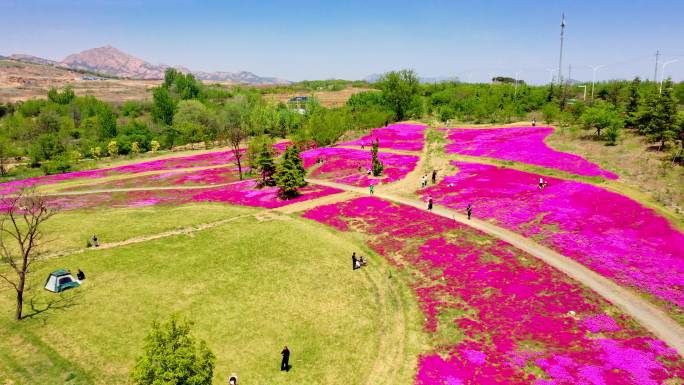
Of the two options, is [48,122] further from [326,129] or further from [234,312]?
[234,312]

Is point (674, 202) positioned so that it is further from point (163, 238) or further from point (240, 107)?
point (240, 107)

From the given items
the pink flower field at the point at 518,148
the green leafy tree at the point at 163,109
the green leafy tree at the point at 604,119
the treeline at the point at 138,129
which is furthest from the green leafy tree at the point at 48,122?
the green leafy tree at the point at 604,119

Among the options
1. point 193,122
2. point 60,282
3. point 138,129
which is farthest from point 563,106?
point 138,129

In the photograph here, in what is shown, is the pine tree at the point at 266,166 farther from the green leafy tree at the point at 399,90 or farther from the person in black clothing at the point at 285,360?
the green leafy tree at the point at 399,90

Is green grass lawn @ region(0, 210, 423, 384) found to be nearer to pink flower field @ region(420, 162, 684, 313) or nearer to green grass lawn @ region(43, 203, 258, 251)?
green grass lawn @ region(43, 203, 258, 251)

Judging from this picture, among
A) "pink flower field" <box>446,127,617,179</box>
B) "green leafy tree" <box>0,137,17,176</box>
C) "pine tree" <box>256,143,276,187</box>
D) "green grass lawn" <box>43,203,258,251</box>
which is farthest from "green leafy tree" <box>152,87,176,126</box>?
"pink flower field" <box>446,127,617,179</box>

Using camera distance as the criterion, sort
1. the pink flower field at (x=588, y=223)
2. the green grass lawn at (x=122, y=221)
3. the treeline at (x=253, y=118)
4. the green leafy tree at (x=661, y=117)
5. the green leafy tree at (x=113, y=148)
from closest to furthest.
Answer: the pink flower field at (x=588, y=223) → the green grass lawn at (x=122, y=221) → the green leafy tree at (x=661, y=117) → the treeline at (x=253, y=118) → the green leafy tree at (x=113, y=148)
